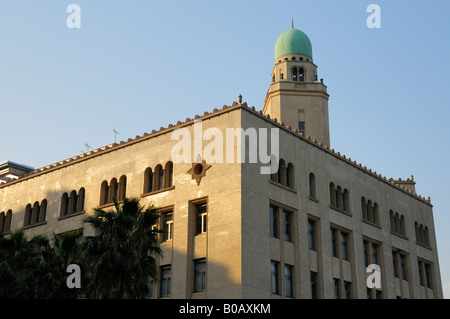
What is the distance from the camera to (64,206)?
135 feet

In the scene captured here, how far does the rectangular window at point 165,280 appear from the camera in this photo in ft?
111

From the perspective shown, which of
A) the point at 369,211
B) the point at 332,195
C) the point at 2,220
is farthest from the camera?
the point at 2,220

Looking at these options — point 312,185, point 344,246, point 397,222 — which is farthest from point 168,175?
point 397,222

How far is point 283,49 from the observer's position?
52969 mm

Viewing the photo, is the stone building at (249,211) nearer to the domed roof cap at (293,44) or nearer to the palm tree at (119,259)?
the palm tree at (119,259)

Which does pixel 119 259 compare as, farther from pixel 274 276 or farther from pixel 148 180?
pixel 148 180

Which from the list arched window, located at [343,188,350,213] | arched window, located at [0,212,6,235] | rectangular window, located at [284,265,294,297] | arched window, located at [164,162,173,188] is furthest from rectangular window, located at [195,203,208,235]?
arched window, located at [0,212,6,235]

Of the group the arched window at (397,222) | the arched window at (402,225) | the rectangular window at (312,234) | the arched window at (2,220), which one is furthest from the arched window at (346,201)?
the arched window at (2,220)

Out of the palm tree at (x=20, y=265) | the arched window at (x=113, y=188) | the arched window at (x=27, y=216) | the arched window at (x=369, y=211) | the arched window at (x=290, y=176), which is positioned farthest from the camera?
the arched window at (x=27, y=216)

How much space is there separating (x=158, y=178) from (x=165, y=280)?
600 cm

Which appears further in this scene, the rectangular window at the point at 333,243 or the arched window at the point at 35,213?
the arched window at the point at 35,213

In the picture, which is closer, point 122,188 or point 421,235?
point 122,188

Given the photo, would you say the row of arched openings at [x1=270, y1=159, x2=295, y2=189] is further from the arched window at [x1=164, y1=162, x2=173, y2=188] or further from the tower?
the tower

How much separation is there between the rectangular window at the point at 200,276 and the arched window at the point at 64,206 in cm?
1154
